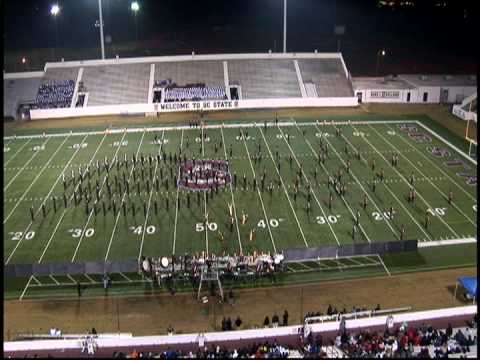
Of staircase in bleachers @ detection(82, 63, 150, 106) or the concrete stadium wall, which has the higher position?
staircase in bleachers @ detection(82, 63, 150, 106)

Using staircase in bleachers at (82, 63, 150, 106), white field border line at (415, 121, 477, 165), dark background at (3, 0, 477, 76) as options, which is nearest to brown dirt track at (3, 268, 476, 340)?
white field border line at (415, 121, 477, 165)

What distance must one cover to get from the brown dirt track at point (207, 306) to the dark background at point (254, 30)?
130 feet

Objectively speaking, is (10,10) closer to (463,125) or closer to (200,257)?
(463,125)

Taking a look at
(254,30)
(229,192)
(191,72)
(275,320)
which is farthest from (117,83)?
(254,30)

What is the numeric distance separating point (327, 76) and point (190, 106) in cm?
1116

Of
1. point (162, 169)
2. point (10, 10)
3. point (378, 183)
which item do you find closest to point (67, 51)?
point (10, 10)

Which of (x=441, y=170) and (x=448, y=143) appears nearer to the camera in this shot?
(x=441, y=170)

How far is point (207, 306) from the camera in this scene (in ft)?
57.8

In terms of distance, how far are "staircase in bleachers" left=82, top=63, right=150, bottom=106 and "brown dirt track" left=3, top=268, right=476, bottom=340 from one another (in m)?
26.3

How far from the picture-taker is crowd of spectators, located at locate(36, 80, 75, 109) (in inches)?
1642

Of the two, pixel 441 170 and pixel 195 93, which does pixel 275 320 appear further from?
pixel 195 93

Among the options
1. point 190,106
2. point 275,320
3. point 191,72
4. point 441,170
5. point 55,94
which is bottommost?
point 275,320

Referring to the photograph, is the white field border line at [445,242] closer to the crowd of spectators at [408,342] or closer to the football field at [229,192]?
the football field at [229,192]

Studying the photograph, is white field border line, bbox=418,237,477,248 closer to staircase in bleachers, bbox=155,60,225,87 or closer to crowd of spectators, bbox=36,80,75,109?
staircase in bleachers, bbox=155,60,225,87
